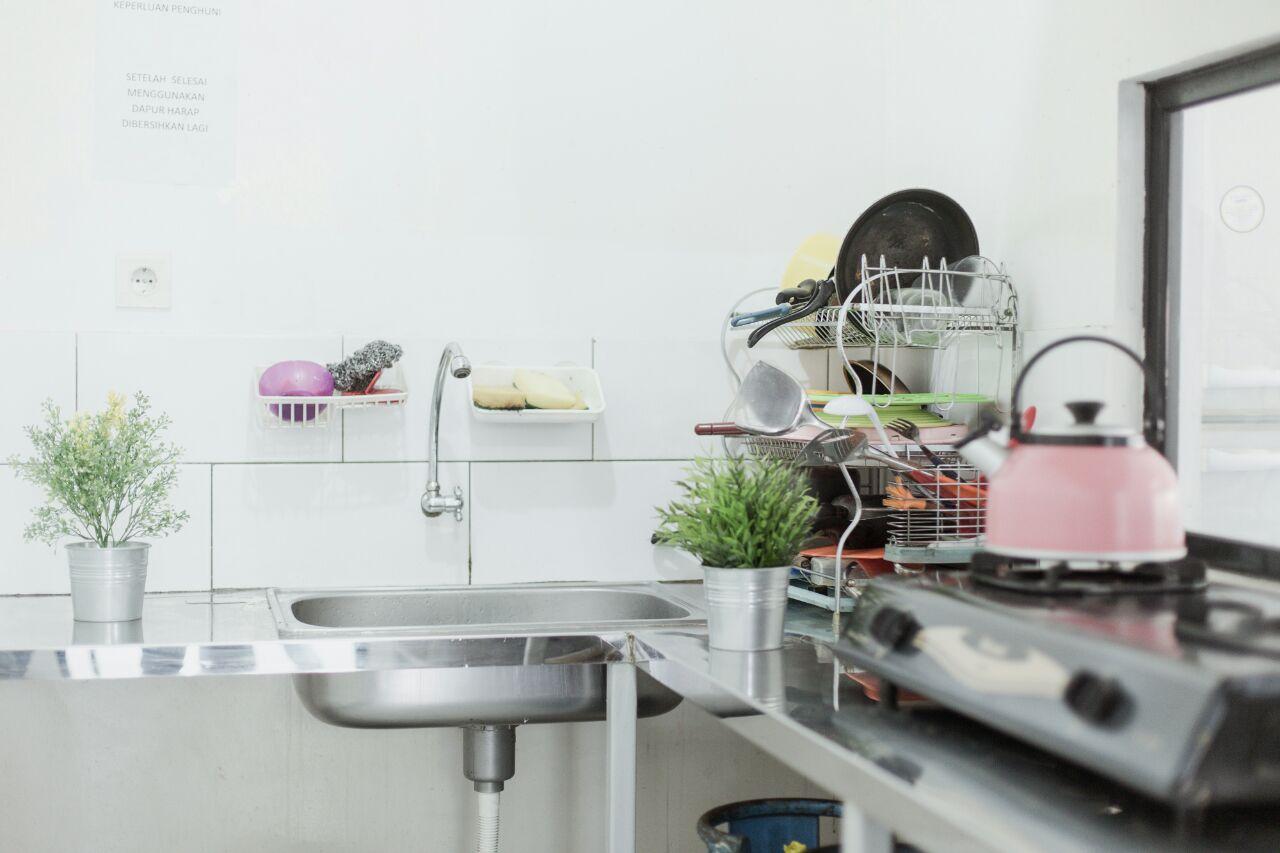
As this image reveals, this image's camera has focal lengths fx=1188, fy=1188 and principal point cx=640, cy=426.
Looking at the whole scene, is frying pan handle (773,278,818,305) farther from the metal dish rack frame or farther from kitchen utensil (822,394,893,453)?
kitchen utensil (822,394,893,453)

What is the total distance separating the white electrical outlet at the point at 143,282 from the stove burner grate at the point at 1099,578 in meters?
1.43

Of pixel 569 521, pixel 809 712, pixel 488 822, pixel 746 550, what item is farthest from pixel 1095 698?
pixel 569 521

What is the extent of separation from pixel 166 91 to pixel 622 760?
1288mm

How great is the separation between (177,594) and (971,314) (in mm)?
1330

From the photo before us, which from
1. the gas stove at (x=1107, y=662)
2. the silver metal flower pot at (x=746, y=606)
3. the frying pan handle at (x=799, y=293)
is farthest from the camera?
the frying pan handle at (x=799, y=293)

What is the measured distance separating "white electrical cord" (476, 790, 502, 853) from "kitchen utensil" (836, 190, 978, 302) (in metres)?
0.96

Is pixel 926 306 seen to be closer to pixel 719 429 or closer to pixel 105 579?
pixel 719 429

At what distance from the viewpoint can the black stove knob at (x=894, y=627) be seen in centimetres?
103

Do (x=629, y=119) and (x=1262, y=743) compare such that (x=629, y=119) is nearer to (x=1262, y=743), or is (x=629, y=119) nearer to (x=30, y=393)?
(x=30, y=393)

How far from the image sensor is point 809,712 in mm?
1148

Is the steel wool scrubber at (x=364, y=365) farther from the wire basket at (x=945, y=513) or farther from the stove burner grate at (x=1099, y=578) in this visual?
the stove burner grate at (x=1099, y=578)

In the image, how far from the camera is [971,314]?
5.96ft

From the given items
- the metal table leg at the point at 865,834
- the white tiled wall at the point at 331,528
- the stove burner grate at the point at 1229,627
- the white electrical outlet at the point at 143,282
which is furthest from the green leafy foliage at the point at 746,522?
the white electrical outlet at the point at 143,282

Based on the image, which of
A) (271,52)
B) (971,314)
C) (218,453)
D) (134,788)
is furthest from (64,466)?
(971,314)
